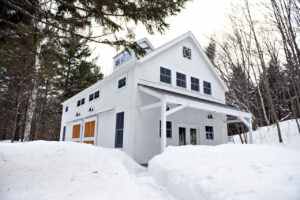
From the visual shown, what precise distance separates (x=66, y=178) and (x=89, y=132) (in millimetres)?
7819

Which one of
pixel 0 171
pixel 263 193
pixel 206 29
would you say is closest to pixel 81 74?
pixel 206 29

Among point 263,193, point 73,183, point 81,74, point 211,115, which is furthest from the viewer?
point 81,74

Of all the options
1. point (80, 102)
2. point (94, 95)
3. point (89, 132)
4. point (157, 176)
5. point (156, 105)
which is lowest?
point (157, 176)

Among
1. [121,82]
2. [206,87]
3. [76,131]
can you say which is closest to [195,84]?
[206,87]

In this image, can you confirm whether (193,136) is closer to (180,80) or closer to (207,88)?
(180,80)

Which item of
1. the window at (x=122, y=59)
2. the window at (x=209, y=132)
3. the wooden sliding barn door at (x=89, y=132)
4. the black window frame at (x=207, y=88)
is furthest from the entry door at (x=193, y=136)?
the window at (x=122, y=59)

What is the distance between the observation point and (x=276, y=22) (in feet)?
23.0

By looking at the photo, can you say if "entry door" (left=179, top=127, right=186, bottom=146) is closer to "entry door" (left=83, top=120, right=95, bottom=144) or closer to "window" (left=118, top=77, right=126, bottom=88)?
"window" (left=118, top=77, right=126, bottom=88)

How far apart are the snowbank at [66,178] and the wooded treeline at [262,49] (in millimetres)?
6619

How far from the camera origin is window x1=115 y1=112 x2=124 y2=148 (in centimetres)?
919

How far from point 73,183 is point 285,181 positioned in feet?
14.2

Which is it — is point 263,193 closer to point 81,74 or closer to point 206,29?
point 206,29

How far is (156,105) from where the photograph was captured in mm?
7828

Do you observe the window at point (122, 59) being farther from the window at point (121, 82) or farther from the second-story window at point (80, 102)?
the second-story window at point (80, 102)
